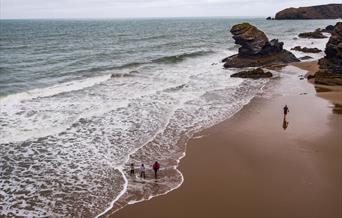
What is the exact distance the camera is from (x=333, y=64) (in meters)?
36.8

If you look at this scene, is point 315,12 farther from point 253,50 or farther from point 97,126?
point 97,126

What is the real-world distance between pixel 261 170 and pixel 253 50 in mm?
31274

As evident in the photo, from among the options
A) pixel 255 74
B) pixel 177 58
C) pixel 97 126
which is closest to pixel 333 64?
pixel 255 74

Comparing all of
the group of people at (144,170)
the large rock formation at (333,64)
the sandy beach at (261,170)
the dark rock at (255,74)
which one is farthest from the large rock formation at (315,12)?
the group of people at (144,170)

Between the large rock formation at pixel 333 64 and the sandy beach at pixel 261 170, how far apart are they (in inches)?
366

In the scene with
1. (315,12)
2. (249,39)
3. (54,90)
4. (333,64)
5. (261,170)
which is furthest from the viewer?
(315,12)

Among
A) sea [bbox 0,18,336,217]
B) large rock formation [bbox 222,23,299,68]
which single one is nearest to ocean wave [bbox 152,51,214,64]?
sea [bbox 0,18,336,217]

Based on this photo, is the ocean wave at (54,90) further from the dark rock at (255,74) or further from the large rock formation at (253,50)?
the large rock formation at (253,50)

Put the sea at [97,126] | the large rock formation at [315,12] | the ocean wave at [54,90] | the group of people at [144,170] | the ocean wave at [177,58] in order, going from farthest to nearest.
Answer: the large rock formation at [315,12] → the ocean wave at [177,58] → the ocean wave at [54,90] → the group of people at [144,170] → the sea at [97,126]

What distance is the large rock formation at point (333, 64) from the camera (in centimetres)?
3381

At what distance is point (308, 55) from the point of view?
54.4m

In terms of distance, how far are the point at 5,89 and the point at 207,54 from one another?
31.6 m

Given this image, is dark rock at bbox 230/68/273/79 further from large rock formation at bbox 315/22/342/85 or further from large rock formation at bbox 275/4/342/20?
large rock formation at bbox 275/4/342/20

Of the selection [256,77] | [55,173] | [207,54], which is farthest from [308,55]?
[55,173]
